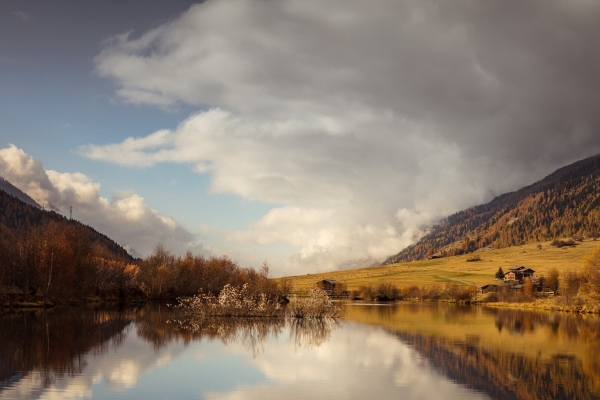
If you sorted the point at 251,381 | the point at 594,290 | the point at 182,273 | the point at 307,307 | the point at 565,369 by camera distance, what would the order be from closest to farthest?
the point at 251,381 → the point at 565,369 → the point at 307,307 → the point at 594,290 → the point at 182,273

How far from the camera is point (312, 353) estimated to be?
3497 centimetres

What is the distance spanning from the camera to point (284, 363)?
3055 cm

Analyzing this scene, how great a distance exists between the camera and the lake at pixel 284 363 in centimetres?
2309

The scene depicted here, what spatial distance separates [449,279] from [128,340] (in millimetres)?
166694

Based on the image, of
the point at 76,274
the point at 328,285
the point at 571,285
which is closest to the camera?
the point at 76,274

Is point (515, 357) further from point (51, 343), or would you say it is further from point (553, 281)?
point (553, 281)

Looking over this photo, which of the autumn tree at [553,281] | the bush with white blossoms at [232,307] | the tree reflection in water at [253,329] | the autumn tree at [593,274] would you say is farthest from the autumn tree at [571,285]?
the bush with white blossoms at [232,307]

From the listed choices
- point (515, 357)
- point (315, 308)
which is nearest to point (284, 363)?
point (515, 357)

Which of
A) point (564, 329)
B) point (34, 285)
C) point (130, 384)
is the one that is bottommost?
point (564, 329)

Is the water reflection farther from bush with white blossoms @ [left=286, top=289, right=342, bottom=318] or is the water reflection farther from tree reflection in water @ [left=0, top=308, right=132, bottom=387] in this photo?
tree reflection in water @ [left=0, top=308, right=132, bottom=387]

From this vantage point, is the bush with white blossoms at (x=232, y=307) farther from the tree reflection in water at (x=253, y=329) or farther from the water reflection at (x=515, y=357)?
the water reflection at (x=515, y=357)

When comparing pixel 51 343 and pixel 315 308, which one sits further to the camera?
pixel 315 308

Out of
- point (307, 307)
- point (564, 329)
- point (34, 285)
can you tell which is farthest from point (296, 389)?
point (34, 285)

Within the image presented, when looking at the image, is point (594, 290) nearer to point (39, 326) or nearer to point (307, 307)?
point (307, 307)
